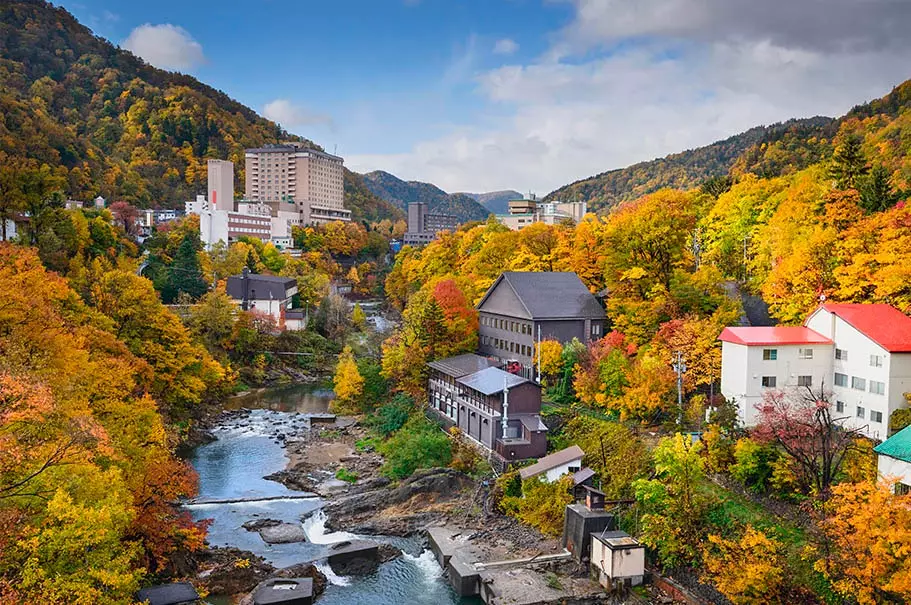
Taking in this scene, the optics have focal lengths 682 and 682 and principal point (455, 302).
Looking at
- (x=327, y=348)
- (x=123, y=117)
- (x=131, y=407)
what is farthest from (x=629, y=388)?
(x=123, y=117)

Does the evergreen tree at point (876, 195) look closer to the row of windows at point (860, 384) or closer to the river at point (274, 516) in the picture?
the row of windows at point (860, 384)

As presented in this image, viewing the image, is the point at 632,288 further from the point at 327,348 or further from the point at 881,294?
the point at 327,348

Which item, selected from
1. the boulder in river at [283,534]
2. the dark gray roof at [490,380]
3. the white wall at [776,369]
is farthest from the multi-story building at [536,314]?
the boulder in river at [283,534]

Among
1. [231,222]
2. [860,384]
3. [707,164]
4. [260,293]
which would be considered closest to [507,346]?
[860,384]

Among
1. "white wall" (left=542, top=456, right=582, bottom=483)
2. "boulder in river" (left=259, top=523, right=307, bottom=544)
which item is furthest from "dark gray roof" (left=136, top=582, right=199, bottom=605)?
"white wall" (left=542, top=456, right=582, bottom=483)

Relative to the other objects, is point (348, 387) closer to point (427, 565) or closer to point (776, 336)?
point (427, 565)

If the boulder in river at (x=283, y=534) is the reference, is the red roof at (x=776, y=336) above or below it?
above

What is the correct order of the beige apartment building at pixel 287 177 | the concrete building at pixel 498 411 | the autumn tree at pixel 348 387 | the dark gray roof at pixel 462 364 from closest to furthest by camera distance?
the concrete building at pixel 498 411, the dark gray roof at pixel 462 364, the autumn tree at pixel 348 387, the beige apartment building at pixel 287 177
